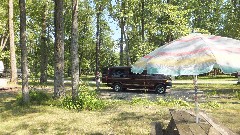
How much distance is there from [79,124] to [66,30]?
3516 cm

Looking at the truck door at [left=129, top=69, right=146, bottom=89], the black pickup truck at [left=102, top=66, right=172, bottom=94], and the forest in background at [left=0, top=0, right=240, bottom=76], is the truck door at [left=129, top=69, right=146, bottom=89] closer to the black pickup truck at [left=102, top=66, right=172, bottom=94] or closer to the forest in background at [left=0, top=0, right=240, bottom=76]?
the black pickup truck at [left=102, top=66, right=172, bottom=94]

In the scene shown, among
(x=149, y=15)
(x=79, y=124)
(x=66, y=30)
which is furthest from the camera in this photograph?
(x=66, y=30)

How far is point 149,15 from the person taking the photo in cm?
3472

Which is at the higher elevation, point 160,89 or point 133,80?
point 133,80

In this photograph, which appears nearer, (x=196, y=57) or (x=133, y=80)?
(x=196, y=57)

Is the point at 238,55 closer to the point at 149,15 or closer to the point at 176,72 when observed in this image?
the point at 176,72

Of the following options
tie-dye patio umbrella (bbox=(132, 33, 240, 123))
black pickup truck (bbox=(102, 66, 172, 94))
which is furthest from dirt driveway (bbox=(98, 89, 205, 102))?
tie-dye patio umbrella (bbox=(132, 33, 240, 123))

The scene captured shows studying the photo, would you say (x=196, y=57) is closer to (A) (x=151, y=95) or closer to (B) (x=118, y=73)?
(A) (x=151, y=95)

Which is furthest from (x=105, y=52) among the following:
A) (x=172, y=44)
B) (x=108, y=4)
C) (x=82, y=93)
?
(x=172, y=44)

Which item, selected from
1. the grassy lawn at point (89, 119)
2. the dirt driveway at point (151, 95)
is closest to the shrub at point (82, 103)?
the grassy lawn at point (89, 119)

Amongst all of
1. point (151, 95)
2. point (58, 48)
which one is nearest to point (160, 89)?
point (151, 95)

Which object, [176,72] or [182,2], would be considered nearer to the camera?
[176,72]

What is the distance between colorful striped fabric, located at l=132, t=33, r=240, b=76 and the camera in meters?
4.73

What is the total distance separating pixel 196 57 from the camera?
493 cm
